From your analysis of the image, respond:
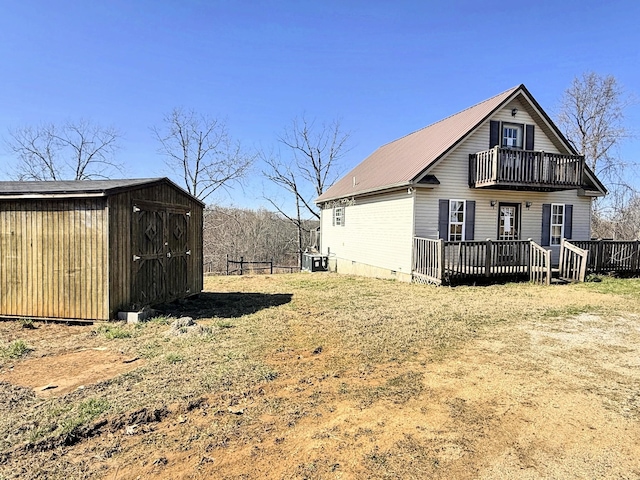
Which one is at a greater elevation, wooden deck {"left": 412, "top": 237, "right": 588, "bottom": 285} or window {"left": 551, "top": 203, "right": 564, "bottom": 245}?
window {"left": 551, "top": 203, "right": 564, "bottom": 245}

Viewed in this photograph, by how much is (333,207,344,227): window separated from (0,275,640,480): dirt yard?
1224cm

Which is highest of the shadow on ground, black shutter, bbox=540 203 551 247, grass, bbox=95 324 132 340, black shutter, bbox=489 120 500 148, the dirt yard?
black shutter, bbox=489 120 500 148

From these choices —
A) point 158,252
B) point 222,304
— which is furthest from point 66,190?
point 222,304

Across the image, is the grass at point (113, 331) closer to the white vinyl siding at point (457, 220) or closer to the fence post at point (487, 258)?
the fence post at point (487, 258)

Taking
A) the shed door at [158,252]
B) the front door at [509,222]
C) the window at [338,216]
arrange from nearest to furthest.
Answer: the shed door at [158,252] < the front door at [509,222] < the window at [338,216]

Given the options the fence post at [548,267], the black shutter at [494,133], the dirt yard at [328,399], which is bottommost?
the dirt yard at [328,399]

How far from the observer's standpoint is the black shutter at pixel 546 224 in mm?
15414

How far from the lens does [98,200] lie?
7.51m

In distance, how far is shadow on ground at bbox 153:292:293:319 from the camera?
8.77m

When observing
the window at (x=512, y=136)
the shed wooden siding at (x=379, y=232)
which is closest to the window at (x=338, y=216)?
the shed wooden siding at (x=379, y=232)

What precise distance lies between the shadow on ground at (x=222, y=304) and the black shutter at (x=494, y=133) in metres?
9.56

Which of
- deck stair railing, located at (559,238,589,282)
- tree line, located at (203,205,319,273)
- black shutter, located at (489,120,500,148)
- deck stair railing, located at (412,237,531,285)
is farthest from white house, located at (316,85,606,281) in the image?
tree line, located at (203,205,319,273)

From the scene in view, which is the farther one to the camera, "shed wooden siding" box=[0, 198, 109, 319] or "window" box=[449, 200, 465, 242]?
"window" box=[449, 200, 465, 242]

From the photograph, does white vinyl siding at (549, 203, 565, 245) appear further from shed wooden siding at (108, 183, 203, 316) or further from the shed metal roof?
the shed metal roof
